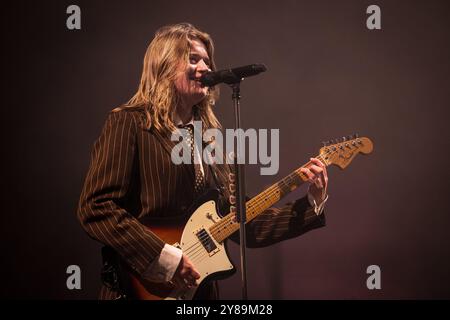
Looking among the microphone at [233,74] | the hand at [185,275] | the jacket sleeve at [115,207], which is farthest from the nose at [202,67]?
the hand at [185,275]

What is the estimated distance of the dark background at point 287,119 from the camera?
254 cm

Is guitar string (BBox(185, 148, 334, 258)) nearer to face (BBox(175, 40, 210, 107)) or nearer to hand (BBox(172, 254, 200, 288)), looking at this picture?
hand (BBox(172, 254, 200, 288))

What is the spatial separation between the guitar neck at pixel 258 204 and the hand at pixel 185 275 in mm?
172

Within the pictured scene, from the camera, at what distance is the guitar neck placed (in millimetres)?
1837

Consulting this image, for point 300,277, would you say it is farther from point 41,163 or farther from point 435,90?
point 41,163

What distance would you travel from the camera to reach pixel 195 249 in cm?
179

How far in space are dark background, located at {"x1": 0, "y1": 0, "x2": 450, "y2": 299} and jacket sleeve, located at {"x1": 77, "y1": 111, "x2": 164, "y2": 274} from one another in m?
0.93

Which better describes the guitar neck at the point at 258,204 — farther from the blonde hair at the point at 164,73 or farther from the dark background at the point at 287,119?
the dark background at the point at 287,119

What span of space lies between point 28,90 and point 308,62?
1488mm

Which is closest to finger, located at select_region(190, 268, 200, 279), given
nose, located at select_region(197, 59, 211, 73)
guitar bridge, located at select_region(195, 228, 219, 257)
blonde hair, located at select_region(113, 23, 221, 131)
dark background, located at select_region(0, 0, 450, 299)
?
guitar bridge, located at select_region(195, 228, 219, 257)

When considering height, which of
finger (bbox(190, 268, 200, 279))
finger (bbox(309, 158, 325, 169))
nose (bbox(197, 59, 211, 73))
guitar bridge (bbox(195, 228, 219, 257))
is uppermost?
nose (bbox(197, 59, 211, 73))

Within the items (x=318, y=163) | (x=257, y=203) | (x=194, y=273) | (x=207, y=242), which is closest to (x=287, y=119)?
(x=318, y=163)
